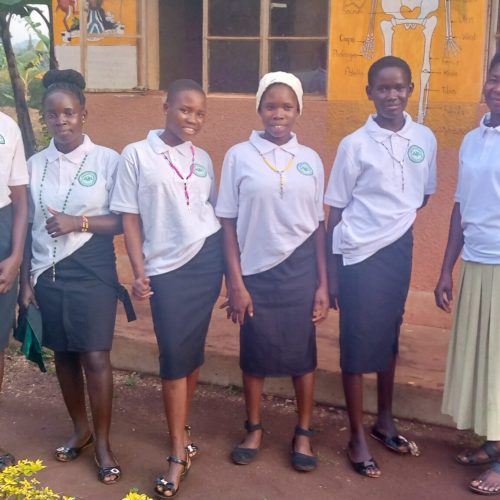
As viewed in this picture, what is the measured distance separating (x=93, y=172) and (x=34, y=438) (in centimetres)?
145

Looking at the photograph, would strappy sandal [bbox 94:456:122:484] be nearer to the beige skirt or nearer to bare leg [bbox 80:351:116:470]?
bare leg [bbox 80:351:116:470]

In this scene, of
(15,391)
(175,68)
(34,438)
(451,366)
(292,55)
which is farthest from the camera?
(175,68)

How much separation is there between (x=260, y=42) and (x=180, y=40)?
100 cm

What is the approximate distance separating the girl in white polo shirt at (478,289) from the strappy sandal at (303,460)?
61cm

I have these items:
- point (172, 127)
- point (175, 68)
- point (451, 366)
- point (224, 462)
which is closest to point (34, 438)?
point (224, 462)

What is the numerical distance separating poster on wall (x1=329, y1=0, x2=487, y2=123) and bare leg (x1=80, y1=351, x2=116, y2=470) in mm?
2431

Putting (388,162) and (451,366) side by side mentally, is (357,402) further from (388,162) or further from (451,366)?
(388,162)

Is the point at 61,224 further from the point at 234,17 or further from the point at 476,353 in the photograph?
the point at 234,17

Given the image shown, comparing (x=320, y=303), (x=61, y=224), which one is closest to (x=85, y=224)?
(x=61, y=224)

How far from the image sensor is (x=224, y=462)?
3.49 m

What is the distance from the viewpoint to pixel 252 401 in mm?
3400

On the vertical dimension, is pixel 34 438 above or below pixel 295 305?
below

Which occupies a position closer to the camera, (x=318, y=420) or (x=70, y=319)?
(x=70, y=319)

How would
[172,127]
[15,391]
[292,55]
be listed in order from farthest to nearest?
[292,55] < [15,391] < [172,127]
